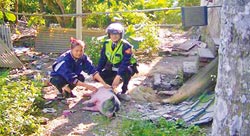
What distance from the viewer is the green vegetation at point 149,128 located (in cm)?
378

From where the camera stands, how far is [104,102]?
4594 mm

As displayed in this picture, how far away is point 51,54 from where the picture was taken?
864 cm

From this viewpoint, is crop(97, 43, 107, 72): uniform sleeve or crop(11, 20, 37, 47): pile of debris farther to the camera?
crop(11, 20, 37, 47): pile of debris

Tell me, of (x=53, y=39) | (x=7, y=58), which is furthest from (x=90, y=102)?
(x=53, y=39)

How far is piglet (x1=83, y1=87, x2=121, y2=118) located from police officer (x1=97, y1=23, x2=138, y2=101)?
30 cm

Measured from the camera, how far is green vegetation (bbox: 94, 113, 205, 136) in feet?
12.4

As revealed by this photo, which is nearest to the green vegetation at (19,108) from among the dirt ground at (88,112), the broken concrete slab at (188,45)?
the dirt ground at (88,112)

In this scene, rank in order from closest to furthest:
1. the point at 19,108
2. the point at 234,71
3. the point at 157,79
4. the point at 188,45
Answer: the point at 234,71, the point at 19,108, the point at 157,79, the point at 188,45

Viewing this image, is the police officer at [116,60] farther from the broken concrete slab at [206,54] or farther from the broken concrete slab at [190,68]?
the broken concrete slab at [206,54]

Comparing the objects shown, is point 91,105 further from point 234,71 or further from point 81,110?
point 234,71

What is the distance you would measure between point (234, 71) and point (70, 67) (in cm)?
285

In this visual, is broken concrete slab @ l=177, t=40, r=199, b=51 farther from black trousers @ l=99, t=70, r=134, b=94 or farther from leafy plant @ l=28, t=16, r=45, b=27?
leafy plant @ l=28, t=16, r=45, b=27

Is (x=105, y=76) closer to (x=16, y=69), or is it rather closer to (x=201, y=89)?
(x=201, y=89)

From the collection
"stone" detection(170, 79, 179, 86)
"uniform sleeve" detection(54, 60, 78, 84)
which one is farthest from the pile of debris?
"stone" detection(170, 79, 179, 86)
